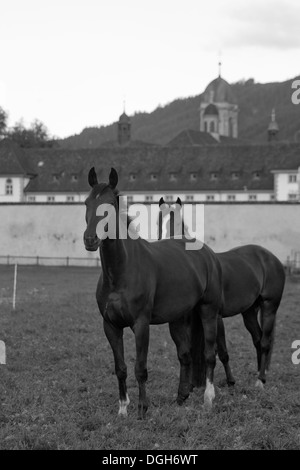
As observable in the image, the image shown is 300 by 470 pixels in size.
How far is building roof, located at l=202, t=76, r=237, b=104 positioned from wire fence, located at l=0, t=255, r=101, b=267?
112389 millimetres

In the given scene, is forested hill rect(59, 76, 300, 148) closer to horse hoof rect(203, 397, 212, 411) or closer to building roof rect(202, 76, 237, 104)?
building roof rect(202, 76, 237, 104)

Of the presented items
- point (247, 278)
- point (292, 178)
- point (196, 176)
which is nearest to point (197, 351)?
point (247, 278)

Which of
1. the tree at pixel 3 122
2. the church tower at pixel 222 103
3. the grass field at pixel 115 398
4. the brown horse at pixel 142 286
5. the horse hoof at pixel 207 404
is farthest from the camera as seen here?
the church tower at pixel 222 103

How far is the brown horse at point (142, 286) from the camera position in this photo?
271 inches

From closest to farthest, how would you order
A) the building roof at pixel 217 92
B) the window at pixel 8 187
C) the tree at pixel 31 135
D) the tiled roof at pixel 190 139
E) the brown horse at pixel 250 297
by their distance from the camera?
the brown horse at pixel 250 297
the window at pixel 8 187
the tree at pixel 31 135
the tiled roof at pixel 190 139
the building roof at pixel 217 92

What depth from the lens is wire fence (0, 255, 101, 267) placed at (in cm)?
3672

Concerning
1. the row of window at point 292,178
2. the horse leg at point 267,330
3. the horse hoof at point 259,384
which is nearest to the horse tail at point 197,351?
the horse hoof at point 259,384

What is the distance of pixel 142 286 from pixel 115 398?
1.59m

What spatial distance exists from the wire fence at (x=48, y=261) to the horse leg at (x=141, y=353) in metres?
29.4

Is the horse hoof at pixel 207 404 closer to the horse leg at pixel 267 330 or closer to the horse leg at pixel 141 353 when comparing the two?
the horse leg at pixel 141 353

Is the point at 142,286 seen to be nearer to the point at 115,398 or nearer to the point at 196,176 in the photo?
the point at 115,398

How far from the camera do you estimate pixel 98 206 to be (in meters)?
6.71

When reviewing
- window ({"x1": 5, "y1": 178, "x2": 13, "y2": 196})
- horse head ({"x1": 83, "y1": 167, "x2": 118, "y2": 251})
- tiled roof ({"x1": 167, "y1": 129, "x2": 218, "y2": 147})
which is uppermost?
tiled roof ({"x1": 167, "y1": 129, "x2": 218, "y2": 147})

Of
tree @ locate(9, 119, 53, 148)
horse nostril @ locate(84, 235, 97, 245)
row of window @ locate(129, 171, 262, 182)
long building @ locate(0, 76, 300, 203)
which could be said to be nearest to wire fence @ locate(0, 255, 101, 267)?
horse nostril @ locate(84, 235, 97, 245)
